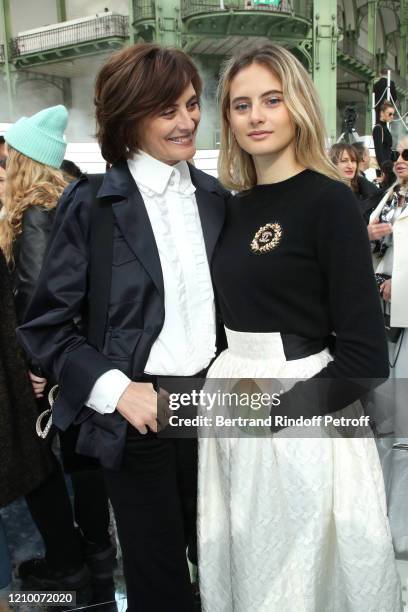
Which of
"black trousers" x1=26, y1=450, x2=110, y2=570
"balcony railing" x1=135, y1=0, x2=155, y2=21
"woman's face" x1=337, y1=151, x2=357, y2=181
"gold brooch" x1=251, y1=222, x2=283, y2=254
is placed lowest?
"black trousers" x1=26, y1=450, x2=110, y2=570

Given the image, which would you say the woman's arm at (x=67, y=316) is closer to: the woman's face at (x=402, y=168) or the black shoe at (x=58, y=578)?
the black shoe at (x=58, y=578)

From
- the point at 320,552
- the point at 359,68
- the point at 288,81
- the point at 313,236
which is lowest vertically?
the point at 320,552

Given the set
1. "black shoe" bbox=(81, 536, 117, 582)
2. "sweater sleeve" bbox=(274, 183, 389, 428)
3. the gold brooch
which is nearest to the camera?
"sweater sleeve" bbox=(274, 183, 389, 428)

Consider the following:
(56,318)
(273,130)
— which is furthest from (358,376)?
(56,318)

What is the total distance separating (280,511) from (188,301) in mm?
563

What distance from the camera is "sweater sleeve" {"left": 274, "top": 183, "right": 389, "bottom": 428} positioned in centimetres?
119

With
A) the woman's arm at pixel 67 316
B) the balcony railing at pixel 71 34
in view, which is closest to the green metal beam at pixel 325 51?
the balcony railing at pixel 71 34

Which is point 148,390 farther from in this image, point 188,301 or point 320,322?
point 320,322

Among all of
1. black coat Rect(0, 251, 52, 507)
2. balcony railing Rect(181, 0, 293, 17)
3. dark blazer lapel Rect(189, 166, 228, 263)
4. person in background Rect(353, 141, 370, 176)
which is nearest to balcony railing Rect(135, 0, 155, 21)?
balcony railing Rect(181, 0, 293, 17)

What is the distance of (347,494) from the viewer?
1301 mm

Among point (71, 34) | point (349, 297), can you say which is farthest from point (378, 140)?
point (71, 34)

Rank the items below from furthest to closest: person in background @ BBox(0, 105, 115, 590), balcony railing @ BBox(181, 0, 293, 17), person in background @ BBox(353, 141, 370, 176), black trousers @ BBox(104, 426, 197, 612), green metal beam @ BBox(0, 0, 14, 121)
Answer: balcony railing @ BBox(181, 0, 293, 17)
green metal beam @ BBox(0, 0, 14, 121)
person in background @ BBox(353, 141, 370, 176)
person in background @ BBox(0, 105, 115, 590)
black trousers @ BBox(104, 426, 197, 612)

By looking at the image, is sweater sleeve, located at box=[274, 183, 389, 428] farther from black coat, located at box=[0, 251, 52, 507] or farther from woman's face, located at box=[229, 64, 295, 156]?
black coat, located at box=[0, 251, 52, 507]

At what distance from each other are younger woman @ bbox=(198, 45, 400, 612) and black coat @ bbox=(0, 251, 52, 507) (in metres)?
0.89
